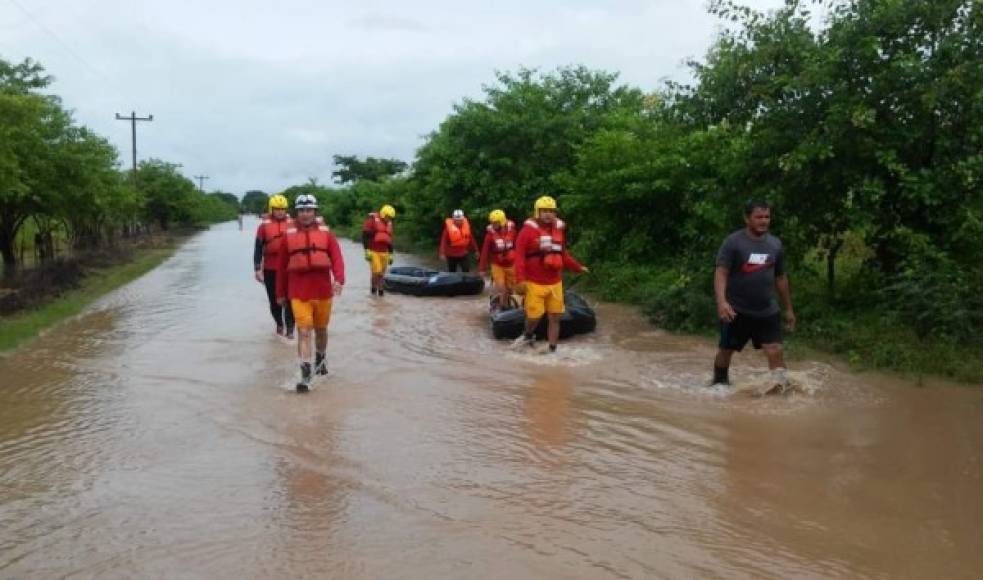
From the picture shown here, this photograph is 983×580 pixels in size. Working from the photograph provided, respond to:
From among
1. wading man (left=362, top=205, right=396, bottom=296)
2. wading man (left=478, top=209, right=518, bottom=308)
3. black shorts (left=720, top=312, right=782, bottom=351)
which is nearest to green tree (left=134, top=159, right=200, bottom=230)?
wading man (left=362, top=205, right=396, bottom=296)

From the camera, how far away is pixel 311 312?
7.91m

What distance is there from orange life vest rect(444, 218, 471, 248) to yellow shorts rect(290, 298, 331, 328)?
7.18 meters

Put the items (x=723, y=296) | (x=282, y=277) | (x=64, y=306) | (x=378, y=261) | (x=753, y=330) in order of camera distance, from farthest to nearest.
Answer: (x=378, y=261)
(x=64, y=306)
(x=282, y=277)
(x=753, y=330)
(x=723, y=296)

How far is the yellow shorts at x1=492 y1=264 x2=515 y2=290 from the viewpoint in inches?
480

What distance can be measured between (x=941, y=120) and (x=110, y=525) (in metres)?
8.96

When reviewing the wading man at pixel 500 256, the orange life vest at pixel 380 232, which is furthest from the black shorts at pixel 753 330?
the orange life vest at pixel 380 232

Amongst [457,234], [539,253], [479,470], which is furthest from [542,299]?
[457,234]

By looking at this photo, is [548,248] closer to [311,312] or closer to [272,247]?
[311,312]

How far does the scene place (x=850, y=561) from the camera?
3.98 meters

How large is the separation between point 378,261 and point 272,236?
5.13 meters

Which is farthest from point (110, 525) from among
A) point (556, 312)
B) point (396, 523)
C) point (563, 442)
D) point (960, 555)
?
point (556, 312)

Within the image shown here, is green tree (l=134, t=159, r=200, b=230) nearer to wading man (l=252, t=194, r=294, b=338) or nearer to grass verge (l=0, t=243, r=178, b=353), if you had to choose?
grass verge (l=0, t=243, r=178, b=353)

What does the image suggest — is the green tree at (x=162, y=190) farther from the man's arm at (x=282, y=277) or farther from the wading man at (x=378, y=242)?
the man's arm at (x=282, y=277)

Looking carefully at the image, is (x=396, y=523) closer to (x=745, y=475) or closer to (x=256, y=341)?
(x=745, y=475)
